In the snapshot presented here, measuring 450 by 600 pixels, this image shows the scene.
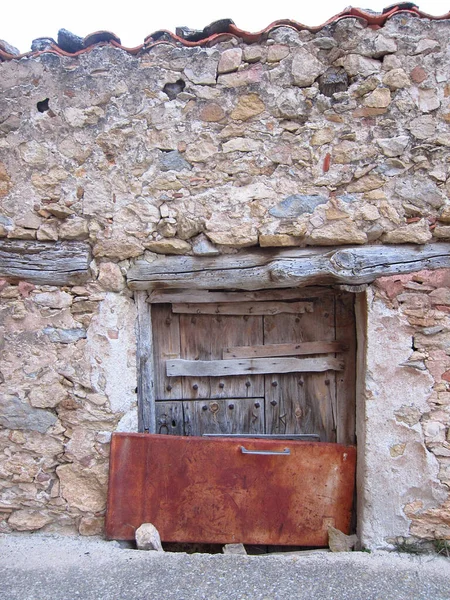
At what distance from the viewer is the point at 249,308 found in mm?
2922

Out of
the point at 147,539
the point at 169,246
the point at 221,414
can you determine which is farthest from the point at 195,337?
the point at 147,539

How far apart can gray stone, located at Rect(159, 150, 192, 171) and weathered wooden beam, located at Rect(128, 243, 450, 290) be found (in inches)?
20.4

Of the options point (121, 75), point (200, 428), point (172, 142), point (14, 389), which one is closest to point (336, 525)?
point (200, 428)

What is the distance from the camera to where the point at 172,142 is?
8.75 ft

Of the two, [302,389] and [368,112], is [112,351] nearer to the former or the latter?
[302,389]

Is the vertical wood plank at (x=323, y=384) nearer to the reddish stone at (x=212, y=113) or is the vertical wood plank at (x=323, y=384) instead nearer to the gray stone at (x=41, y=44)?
the reddish stone at (x=212, y=113)

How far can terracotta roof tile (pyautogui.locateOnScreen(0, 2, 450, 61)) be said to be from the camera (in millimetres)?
2555

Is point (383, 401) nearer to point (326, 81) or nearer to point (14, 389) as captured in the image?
point (326, 81)

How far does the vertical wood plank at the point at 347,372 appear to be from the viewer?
2.88 meters

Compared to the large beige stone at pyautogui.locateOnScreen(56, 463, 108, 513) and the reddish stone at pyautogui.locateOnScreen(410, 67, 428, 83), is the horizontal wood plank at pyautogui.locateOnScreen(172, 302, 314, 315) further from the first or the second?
the reddish stone at pyautogui.locateOnScreen(410, 67, 428, 83)

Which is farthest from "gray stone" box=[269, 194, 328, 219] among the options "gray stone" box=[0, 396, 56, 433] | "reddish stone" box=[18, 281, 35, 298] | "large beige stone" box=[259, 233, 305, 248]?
"gray stone" box=[0, 396, 56, 433]

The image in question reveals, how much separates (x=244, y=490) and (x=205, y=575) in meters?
0.51

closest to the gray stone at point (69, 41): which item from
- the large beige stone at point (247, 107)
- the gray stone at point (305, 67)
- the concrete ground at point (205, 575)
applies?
the large beige stone at point (247, 107)

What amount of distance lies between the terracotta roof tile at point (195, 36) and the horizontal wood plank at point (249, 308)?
59.9 inches
